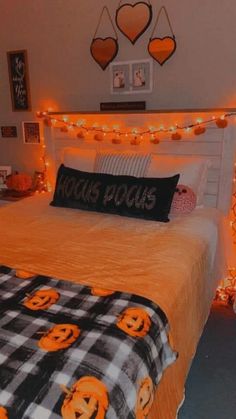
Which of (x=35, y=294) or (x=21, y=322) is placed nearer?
(x=21, y=322)

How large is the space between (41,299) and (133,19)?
221 cm

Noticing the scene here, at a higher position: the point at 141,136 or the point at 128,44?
the point at 128,44

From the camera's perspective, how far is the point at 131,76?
103 inches

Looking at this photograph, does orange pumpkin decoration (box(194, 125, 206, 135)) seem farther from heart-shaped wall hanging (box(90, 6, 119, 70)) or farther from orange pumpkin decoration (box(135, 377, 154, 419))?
orange pumpkin decoration (box(135, 377, 154, 419))

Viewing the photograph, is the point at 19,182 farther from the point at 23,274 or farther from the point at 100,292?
the point at 100,292

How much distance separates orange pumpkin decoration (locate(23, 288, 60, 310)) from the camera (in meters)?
1.18

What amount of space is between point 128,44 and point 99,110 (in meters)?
0.56

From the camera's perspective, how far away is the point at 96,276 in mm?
1398

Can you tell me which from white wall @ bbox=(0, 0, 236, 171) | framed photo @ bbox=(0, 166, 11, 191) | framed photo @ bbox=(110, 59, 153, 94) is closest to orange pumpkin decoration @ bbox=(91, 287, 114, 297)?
white wall @ bbox=(0, 0, 236, 171)

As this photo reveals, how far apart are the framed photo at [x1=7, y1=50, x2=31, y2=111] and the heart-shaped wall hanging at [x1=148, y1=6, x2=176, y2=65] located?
123 centimetres

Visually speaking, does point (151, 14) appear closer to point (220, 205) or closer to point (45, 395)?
point (220, 205)

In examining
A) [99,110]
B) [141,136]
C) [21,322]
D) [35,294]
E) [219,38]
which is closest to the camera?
[21,322]

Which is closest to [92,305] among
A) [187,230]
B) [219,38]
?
[187,230]

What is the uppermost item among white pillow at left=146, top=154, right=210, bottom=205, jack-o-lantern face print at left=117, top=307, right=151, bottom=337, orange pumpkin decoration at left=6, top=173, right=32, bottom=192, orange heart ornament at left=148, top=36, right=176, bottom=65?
orange heart ornament at left=148, top=36, right=176, bottom=65
